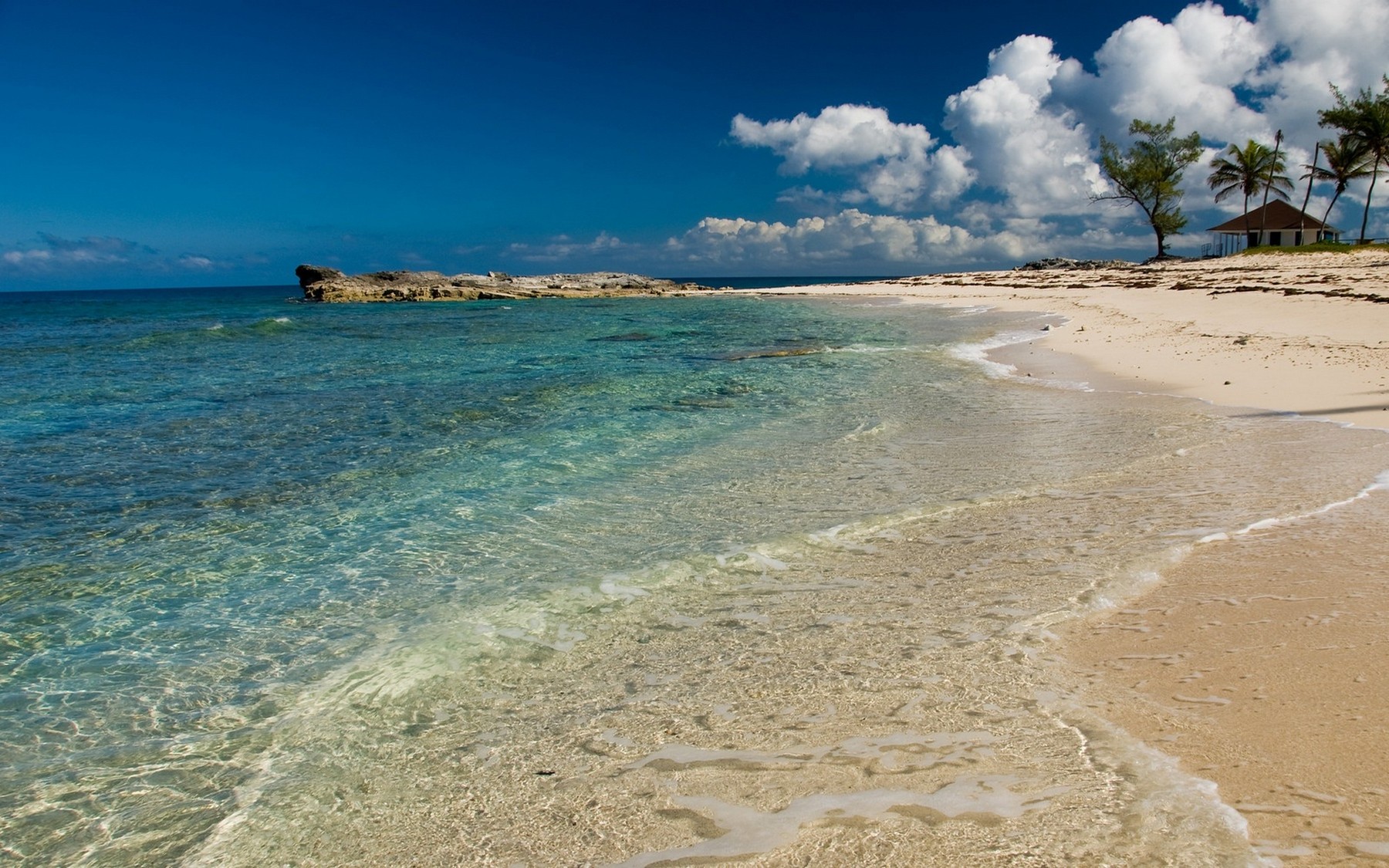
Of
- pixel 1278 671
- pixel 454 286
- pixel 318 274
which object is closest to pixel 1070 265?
pixel 454 286

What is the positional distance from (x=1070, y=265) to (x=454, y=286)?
67.2 meters

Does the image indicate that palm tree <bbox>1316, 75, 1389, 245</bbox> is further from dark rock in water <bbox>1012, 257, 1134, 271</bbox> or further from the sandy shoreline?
the sandy shoreline

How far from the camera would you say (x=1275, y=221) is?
66.1 metres

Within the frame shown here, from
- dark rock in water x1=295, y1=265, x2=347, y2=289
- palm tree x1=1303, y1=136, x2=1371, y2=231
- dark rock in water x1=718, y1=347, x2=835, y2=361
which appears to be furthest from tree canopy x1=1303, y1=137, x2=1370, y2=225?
dark rock in water x1=295, y1=265, x2=347, y2=289

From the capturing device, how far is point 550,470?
9.85 metres

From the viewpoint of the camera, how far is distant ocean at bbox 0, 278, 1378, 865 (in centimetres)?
322

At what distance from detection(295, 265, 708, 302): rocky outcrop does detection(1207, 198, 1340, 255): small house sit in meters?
58.1

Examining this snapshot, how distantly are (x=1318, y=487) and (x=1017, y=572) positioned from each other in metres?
3.68

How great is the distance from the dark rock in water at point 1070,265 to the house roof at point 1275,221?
8841mm

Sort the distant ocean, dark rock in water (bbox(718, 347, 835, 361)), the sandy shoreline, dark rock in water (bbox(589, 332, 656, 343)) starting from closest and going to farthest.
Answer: the sandy shoreline → the distant ocean → dark rock in water (bbox(718, 347, 835, 361)) → dark rock in water (bbox(589, 332, 656, 343))

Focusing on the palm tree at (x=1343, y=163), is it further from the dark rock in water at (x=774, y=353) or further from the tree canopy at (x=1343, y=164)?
the dark rock in water at (x=774, y=353)

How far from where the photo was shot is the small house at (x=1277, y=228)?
211 feet

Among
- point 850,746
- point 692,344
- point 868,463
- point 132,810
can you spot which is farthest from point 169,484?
point 692,344

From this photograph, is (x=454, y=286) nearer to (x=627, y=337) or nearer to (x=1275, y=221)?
(x=627, y=337)
